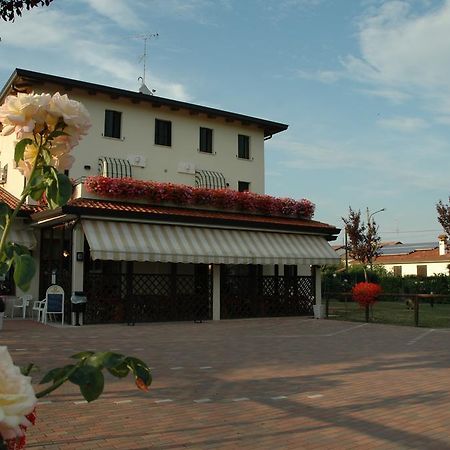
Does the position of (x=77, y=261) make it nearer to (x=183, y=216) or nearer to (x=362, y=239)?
(x=183, y=216)

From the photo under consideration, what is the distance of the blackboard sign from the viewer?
55.9 feet

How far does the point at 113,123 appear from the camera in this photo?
22875 millimetres

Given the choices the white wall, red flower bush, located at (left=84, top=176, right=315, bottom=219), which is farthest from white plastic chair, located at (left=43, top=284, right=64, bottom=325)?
the white wall

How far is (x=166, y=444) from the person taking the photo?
506 centimetres

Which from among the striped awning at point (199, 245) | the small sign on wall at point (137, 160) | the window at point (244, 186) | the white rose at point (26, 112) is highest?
the small sign on wall at point (137, 160)

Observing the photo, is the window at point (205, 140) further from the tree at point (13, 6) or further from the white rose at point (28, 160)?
the white rose at point (28, 160)

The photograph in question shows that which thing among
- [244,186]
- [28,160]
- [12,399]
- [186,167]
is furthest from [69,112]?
[244,186]

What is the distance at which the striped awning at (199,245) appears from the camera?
16500 mm

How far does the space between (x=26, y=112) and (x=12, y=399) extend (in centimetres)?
129

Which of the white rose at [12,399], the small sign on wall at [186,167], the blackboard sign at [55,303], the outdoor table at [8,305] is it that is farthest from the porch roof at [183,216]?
the white rose at [12,399]

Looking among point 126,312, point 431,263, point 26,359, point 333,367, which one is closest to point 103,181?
point 126,312

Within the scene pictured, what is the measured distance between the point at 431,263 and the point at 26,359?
162 ft

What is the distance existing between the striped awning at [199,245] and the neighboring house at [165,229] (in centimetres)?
4

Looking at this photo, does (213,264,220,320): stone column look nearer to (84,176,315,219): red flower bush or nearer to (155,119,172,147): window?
(84,176,315,219): red flower bush
